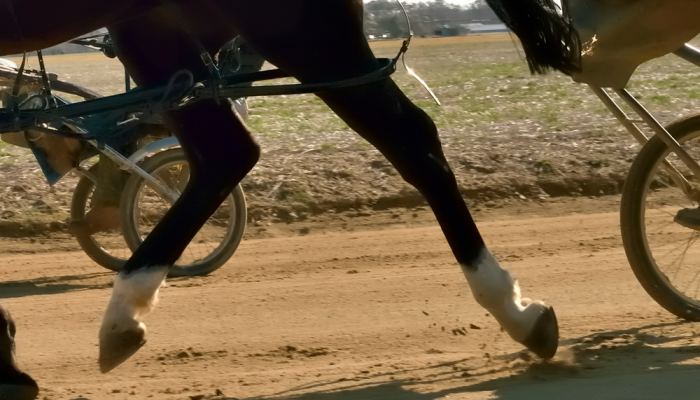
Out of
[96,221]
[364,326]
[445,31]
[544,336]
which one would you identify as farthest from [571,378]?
[96,221]

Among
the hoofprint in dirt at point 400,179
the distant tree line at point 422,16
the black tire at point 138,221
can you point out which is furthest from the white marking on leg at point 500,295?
the black tire at point 138,221

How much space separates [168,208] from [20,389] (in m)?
2.51

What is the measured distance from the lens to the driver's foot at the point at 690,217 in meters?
3.54

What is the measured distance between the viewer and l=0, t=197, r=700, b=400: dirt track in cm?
298

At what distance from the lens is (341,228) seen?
5863mm

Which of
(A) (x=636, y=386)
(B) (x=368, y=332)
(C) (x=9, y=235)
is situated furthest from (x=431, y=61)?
(C) (x=9, y=235)

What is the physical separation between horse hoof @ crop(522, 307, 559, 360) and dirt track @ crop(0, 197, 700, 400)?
85 mm

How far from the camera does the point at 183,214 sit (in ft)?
9.57

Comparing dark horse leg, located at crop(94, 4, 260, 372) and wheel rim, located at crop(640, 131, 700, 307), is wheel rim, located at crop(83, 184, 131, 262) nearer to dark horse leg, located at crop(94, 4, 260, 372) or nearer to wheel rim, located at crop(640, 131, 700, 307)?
dark horse leg, located at crop(94, 4, 260, 372)

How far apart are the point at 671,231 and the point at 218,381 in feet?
7.00

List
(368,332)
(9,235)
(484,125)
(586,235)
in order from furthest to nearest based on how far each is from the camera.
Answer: (484,125) < (9,235) < (586,235) < (368,332)

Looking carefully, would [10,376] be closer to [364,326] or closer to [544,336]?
[364,326]

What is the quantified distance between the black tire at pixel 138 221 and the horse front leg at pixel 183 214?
1.96 metres

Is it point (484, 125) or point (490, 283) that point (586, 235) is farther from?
point (484, 125)
